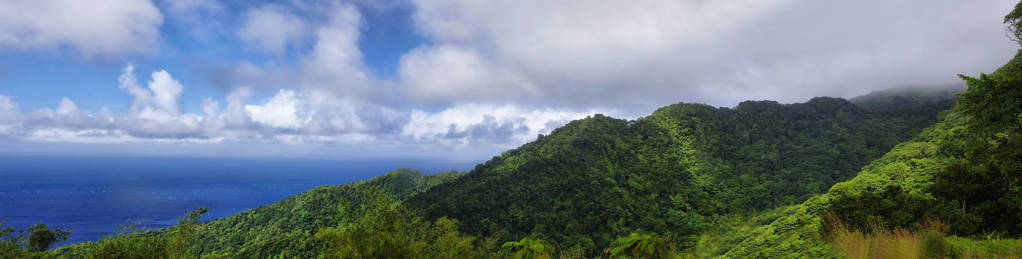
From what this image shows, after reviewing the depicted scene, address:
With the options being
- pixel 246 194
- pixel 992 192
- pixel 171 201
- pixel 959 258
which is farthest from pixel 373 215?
pixel 246 194

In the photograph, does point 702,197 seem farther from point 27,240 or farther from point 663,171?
point 27,240

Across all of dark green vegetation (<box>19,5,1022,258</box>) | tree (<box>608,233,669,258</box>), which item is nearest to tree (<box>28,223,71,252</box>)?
dark green vegetation (<box>19,5,1022,258</box>)

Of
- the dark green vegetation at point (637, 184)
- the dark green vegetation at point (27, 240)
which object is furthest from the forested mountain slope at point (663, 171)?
the dark green vegetation at point (27, 240)

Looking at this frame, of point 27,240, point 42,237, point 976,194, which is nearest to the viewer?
point 976,194

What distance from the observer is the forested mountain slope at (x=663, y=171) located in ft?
136

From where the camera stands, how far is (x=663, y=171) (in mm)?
51750

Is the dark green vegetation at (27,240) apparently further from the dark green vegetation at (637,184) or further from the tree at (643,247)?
the tree at (643,247)

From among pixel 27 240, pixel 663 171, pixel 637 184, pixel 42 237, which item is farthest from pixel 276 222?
pixel 663 171

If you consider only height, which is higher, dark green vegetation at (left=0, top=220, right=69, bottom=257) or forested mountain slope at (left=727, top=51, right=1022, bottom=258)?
forested mountain slope at (left=727, top=51, right=1022, bottom=258)

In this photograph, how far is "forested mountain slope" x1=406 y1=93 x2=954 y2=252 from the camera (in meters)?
41.3

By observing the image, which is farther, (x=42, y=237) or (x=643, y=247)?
(x=643, y=247)

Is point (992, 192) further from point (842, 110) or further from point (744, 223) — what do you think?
point (842, 110)

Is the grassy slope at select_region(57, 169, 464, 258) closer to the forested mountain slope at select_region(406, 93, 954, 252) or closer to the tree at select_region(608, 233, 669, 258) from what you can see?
the forested mountain slope at select_region(406, 93, 954, 252)

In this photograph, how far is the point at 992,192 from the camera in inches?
352
